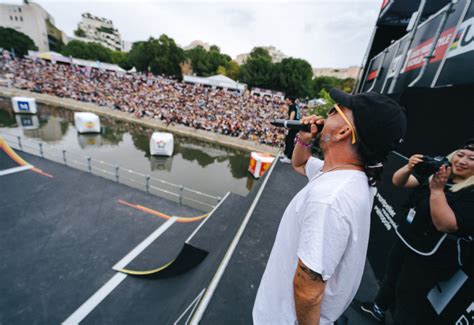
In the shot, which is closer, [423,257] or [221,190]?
[423,257]

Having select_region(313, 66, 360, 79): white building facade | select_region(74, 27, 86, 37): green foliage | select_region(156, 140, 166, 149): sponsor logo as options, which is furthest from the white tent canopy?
select_region(74, 27, 86, 37): green foliage

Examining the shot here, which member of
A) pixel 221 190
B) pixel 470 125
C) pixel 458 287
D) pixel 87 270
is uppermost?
pixel 470 125

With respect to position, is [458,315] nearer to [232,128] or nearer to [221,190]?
[221,190]

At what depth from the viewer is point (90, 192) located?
26.7 ft

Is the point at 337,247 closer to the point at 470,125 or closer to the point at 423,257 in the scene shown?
the point at 423,257

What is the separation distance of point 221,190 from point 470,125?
41.3 feet

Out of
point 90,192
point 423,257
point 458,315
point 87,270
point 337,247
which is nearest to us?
point 337,247

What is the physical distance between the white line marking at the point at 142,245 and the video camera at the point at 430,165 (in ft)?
20.0

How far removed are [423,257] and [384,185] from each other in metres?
2.12

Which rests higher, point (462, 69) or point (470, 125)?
point (462, 69)

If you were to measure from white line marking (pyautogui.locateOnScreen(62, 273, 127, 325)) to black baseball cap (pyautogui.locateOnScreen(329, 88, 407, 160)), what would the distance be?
5.48 m

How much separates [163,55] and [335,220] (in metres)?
53.6

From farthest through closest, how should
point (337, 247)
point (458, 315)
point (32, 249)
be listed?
1. point (32, 249)
2. point (458, 315)
3. point (337, 247)

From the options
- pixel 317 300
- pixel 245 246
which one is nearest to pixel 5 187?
pixel 245 246
